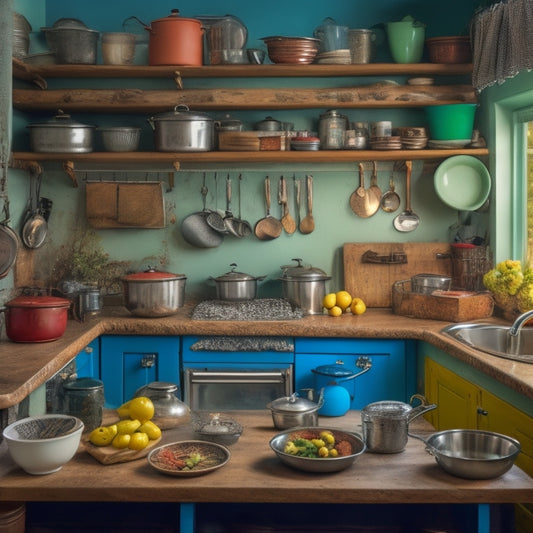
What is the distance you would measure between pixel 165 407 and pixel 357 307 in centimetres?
220

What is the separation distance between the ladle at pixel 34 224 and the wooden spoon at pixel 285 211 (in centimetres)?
143

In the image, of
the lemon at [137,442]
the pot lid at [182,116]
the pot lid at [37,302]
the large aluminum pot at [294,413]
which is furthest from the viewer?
the pot lid at [182,116]

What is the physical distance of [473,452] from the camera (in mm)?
2143

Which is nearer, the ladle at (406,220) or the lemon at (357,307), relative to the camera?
the lemon at (357,307)

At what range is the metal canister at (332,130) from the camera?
4531 millimetres

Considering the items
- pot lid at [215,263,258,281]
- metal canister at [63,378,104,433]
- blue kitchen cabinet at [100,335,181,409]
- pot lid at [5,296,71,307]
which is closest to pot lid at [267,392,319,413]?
metal canister at [63,378,104,433]

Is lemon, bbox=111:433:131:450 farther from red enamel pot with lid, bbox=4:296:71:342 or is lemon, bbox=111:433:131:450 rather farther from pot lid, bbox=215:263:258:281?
pot lid, bbox=215:263:258:281

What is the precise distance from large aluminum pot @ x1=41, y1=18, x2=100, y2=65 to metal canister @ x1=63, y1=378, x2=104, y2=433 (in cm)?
261

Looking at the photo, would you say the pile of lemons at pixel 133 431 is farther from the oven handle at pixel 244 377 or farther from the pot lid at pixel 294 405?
the oven handle at pixel 244 377

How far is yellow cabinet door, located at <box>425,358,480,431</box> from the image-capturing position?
132 inches

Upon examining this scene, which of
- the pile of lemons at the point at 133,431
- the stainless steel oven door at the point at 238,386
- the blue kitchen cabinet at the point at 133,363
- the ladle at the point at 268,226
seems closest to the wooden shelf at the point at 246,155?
the ladle at the point at 268,226

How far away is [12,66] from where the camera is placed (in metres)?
4.28

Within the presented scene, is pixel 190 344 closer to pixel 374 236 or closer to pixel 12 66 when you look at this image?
pixel 374 236

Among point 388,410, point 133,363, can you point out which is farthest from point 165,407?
point 133,363
